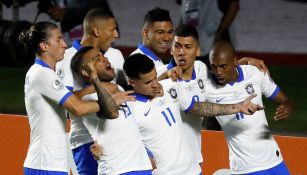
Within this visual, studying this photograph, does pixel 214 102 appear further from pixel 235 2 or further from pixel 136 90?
pixel 235 2

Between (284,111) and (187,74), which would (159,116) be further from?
(284,111)

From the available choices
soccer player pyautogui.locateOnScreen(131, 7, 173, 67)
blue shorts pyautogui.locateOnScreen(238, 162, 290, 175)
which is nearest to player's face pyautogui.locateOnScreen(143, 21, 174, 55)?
soccer player pyautogui.locateOnScreen(131, 7, 173, 67)

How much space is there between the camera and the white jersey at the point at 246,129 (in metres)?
8.67

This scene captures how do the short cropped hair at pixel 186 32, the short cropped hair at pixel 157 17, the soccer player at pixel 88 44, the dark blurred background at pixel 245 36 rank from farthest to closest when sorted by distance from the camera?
the dark blurred background at pixel 245 36 → the short cropped hair at pixel 157 17 → the soccer player at pixel 88 44 → the short cropped hair at pixel 186 32

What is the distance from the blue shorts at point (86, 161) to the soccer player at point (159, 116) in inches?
29.6

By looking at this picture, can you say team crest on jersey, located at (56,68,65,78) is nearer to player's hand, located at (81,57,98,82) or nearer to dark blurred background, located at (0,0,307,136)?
player's hand, located at (81,57,98,82)

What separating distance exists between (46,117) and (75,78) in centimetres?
49

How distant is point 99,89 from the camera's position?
25.5 ft

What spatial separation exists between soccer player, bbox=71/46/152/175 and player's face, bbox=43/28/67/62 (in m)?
0.19

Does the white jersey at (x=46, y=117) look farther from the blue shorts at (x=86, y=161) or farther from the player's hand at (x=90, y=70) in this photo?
the blue shorts at (x=86, y=161)

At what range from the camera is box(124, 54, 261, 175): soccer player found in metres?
8.00

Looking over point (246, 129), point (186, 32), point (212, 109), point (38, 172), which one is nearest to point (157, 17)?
point (186, 32)

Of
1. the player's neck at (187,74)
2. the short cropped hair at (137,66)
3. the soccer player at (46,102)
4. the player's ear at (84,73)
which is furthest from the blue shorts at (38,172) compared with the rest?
the player's neck at (187,74)

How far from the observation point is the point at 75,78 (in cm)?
838
